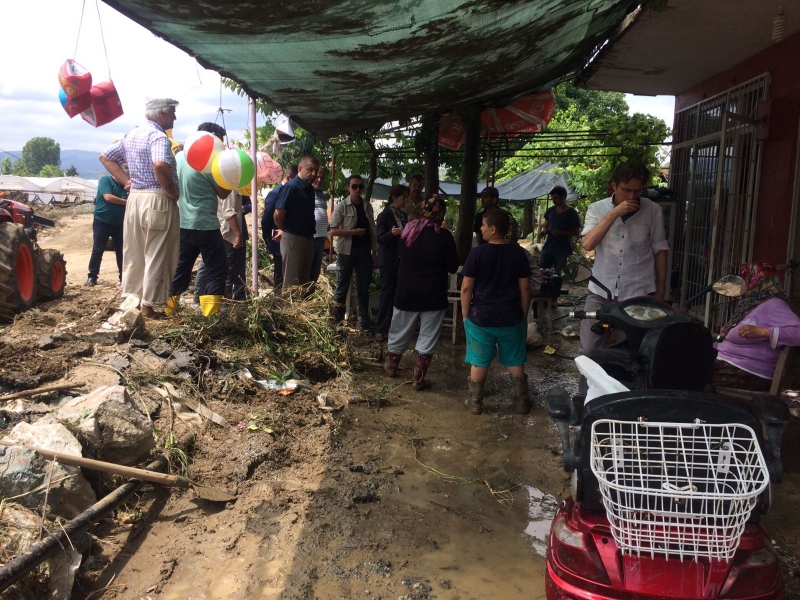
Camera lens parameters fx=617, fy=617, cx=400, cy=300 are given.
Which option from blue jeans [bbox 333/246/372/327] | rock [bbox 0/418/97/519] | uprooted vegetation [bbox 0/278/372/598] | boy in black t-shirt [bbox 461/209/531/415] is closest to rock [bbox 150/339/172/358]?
uprooted vegetation [bbox 0/278/372/598]

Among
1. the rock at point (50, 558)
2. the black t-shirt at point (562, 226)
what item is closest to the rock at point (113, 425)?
the rock at point (50, 558)

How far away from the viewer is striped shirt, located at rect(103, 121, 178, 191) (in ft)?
16.9

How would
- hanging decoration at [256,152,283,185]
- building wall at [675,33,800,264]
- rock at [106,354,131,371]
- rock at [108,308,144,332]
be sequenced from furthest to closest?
1. hanging decoration at [256,152,283,185]
2. building wall at [675,33,800,264]
3. rock at [108,308,144,332]
4. rock at [106,354,131,371]

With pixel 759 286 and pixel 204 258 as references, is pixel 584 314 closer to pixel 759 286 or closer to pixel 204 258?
pixel 759 286

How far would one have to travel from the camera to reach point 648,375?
255 cm

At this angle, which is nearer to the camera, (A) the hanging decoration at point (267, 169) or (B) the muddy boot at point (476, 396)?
(B) the muddy boot at point (476, 396)

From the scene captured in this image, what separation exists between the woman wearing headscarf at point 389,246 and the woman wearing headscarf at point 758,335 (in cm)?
351

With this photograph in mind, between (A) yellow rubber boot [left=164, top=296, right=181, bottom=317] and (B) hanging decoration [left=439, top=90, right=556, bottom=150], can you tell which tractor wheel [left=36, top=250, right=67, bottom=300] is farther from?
(B) hanging decoration [left=439, top=90, right=556, bottom=150]

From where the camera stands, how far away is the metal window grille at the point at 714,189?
664 cm

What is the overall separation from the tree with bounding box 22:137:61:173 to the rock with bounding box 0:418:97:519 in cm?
13026

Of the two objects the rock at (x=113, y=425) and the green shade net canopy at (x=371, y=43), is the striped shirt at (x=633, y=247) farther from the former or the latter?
the rock at (x=113, y=425)

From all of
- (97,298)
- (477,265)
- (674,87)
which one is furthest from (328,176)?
(477,265)

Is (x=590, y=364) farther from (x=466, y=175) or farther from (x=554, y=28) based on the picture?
(x=466, y=175)

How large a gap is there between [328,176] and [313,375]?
6.56m
